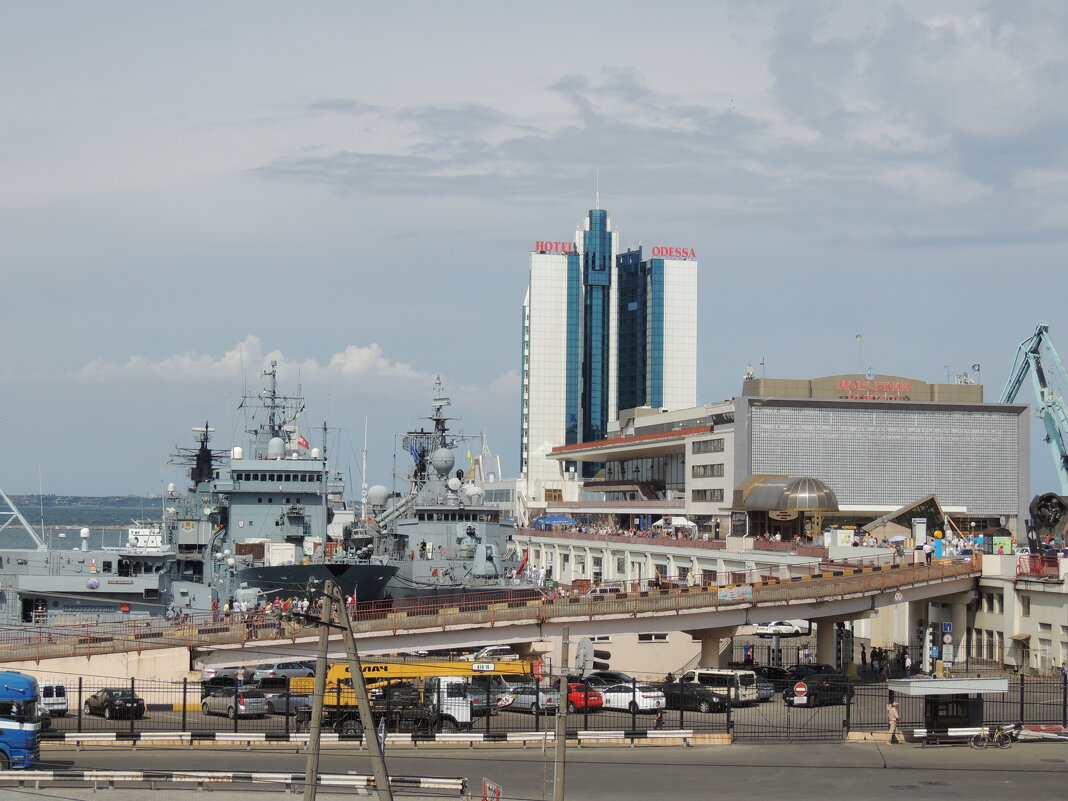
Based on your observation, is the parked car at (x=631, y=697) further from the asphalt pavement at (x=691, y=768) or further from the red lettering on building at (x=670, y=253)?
the red lettering on building at (x=670, y=253)

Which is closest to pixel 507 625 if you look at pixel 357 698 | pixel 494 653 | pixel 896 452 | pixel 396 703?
pixel 494 653

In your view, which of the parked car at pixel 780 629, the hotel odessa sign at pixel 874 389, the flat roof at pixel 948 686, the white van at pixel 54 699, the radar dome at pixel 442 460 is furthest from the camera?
the hotel odessa sign at pixel 874 389

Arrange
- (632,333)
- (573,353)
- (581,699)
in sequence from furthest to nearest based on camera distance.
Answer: (632,333), (573,353), (581,699)

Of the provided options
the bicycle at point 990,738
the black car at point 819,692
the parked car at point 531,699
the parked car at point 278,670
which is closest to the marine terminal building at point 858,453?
the black car at point 819,692

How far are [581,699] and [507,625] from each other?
8.50 meters

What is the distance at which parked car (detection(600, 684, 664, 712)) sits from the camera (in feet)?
125

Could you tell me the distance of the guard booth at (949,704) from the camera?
3441cm

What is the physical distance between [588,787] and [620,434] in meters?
114

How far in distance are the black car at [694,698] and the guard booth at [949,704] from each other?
5734mm

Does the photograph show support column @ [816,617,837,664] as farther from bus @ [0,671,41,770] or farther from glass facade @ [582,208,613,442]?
glass facade @ [582,208,613,442]

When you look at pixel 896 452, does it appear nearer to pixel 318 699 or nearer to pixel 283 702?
pixel 283 702

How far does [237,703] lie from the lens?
117ft

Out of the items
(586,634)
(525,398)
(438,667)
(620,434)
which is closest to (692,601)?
(586,634)

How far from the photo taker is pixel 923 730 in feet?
115
